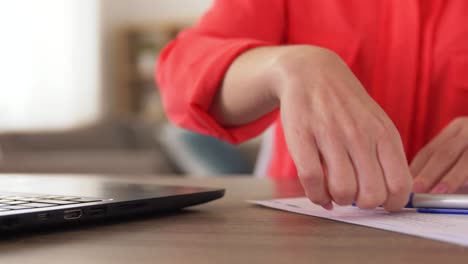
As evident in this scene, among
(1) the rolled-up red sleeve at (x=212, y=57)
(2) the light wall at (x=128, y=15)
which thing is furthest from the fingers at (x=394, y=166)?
(2) the light wall at (x=128, y=15)

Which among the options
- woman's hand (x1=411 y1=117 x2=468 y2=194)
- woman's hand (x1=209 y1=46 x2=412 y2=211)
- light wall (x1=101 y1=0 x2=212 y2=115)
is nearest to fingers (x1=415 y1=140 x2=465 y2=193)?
woman's hand (x1=411 y1=117 x2=468 y2=194)

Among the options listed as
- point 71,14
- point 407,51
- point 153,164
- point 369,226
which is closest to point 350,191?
point 369,226

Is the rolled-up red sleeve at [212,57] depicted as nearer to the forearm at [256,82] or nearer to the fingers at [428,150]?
the forearm at [256,82]

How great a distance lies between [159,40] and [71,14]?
71 cm

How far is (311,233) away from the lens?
47 cm

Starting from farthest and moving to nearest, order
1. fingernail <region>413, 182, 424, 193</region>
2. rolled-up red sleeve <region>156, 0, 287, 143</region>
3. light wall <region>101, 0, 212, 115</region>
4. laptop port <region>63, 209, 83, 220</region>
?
1. light wall <region>101, 0, 212, 115</region>
2. rolled-up red sleeve <region>156, 0, 287, 143</region>
3. fingernail <region>413, 182, 424, 193</region>
4. laptop port <region>63, 209, 83, 220</region>

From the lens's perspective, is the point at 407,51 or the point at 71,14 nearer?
the point at 407,51

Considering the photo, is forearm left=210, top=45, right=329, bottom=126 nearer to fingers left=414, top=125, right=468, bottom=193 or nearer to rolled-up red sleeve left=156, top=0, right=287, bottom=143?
rolled-up red sleeve left=156, top=0, right=287, bottom=143

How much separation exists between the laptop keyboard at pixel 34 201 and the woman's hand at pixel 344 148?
16 centimetres

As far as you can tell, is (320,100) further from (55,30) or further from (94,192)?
(55,30)

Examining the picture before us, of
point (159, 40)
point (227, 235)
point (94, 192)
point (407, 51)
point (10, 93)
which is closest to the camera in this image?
point (227, 235)

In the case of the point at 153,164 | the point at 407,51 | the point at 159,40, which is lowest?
the point at 153,164

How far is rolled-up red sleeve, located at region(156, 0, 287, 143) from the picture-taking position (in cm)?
79

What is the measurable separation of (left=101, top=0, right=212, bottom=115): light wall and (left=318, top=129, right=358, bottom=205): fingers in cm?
486
